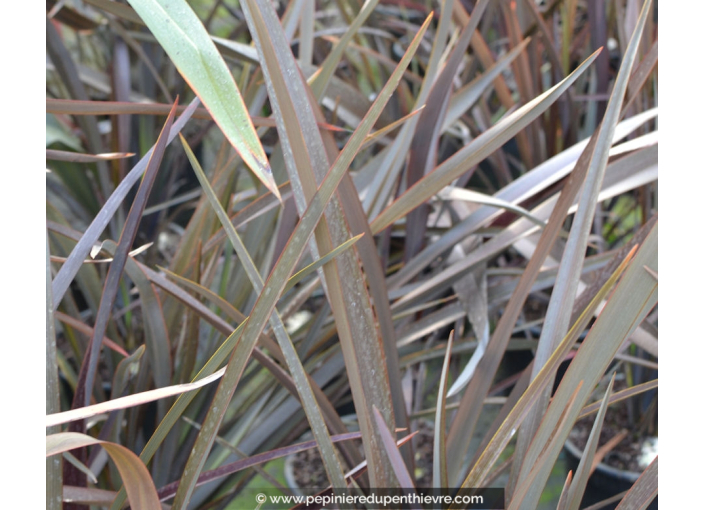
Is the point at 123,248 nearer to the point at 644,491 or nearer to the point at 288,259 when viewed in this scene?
the point at 288,259

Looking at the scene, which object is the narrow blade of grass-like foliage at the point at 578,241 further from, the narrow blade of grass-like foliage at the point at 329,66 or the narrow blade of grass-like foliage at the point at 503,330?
the narrow blade of grass-like foliage at the point at 329,66

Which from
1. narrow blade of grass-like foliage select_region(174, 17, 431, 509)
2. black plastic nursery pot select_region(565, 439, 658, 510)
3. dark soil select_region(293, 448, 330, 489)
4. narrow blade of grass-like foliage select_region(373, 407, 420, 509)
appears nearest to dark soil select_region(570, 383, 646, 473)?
black plastic nursery pot select_region(565, 439, 658, 510)

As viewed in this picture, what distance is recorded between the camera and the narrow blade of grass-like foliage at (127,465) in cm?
19

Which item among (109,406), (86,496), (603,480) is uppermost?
(109,406)

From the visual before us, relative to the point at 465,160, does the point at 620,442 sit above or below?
below

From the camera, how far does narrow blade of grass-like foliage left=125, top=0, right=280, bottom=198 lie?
0.56 feet

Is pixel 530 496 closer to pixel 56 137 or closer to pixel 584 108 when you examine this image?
pixel 56 137

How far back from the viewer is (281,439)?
1.47 feet

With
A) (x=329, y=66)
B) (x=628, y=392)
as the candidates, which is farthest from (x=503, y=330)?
(x=329, y=66)

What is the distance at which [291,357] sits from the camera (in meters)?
0.27

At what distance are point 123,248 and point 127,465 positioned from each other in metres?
0.12
